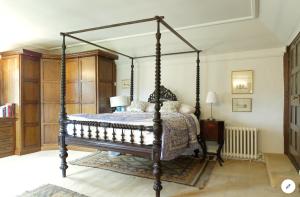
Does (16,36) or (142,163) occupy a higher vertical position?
(16,36)

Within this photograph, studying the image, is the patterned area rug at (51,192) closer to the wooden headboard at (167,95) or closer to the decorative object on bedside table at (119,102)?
the decorative object on bedside table at (119,102)

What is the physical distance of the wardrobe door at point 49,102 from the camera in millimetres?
5328

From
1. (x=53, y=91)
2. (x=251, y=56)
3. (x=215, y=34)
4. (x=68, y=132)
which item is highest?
(x=215, y=34)

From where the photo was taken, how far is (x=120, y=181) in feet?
10.8

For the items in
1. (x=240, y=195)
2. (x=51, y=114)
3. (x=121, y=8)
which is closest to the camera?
(x=240, y=195)

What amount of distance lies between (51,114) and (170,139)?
12.0 feet

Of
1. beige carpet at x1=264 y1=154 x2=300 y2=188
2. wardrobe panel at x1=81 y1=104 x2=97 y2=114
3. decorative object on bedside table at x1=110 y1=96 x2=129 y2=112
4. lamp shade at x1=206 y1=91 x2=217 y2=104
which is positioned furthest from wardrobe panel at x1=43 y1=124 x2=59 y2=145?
beige carpet at x1=264 y1=154 x2=300 y2=188

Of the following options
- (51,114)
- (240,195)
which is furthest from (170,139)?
(51,114)

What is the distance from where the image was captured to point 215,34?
4.14m

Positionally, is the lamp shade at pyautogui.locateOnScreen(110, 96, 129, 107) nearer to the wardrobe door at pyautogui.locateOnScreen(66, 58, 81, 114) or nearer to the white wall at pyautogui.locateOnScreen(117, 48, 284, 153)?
the white wall at pyautogui.locateOnScreen(117, 48, 284, 153)

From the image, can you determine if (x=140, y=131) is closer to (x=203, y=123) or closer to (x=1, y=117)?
(x=203, y=123)

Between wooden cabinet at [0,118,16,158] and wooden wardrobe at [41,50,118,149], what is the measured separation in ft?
2.08

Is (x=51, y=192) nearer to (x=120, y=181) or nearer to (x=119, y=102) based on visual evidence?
(x=120, y=181)

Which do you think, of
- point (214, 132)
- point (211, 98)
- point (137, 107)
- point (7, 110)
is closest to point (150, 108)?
point (137, 107)
